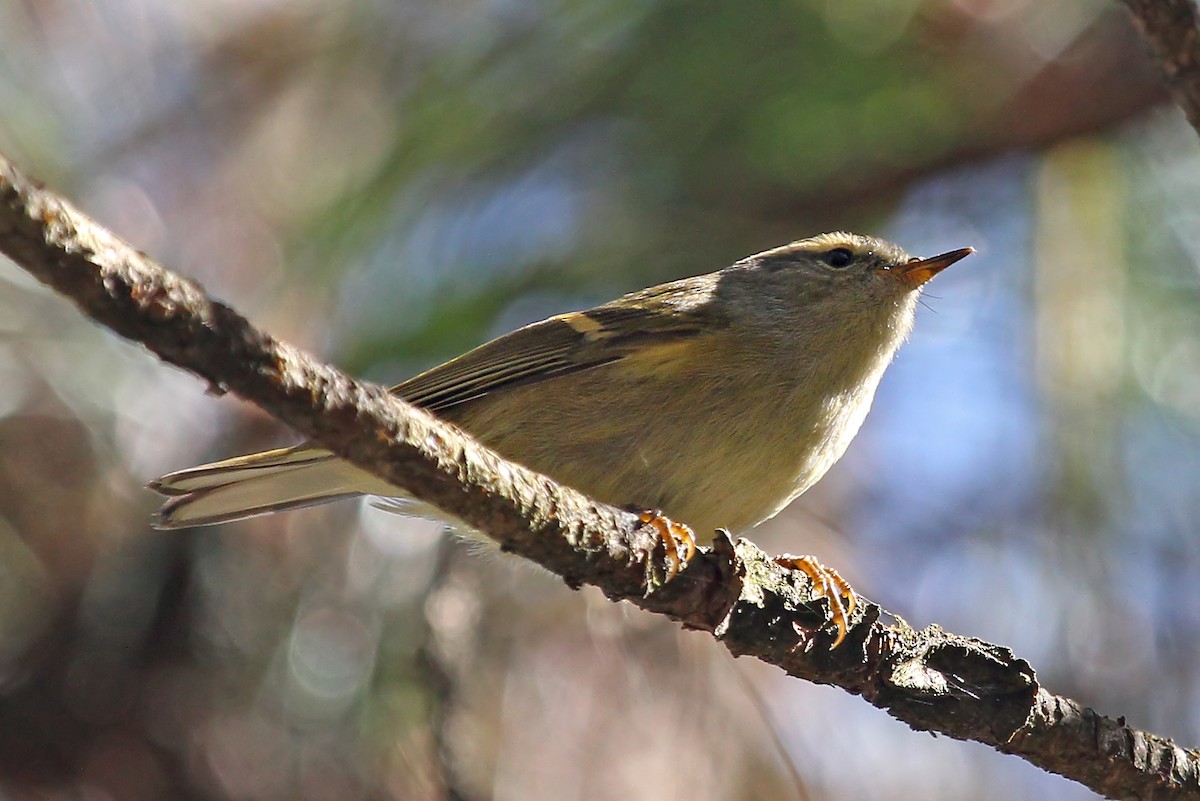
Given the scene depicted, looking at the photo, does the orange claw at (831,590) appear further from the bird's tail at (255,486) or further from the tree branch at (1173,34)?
the tree branch at (1173,34)

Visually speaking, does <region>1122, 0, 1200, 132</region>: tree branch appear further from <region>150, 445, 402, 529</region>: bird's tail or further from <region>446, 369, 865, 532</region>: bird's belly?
<region>150, 445, 402, 529</region>: bird's tail

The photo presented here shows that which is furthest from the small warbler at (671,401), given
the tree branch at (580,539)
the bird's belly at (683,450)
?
the tree branch at (580,539)

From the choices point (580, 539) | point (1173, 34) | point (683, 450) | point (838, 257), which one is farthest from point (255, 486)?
point (1173, 34)

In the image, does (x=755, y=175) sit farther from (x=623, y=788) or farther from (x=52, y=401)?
(x=52, y=401)

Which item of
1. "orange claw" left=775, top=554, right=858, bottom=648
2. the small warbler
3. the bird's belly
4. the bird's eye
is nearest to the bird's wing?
the small warbler

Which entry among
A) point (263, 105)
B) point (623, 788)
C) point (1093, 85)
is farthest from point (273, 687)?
point (1093, 85)

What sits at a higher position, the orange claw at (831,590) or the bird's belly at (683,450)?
the bird's belly at (683,450)

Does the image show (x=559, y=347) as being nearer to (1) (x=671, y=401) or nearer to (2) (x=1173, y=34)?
(1) (x=671, y=401)
